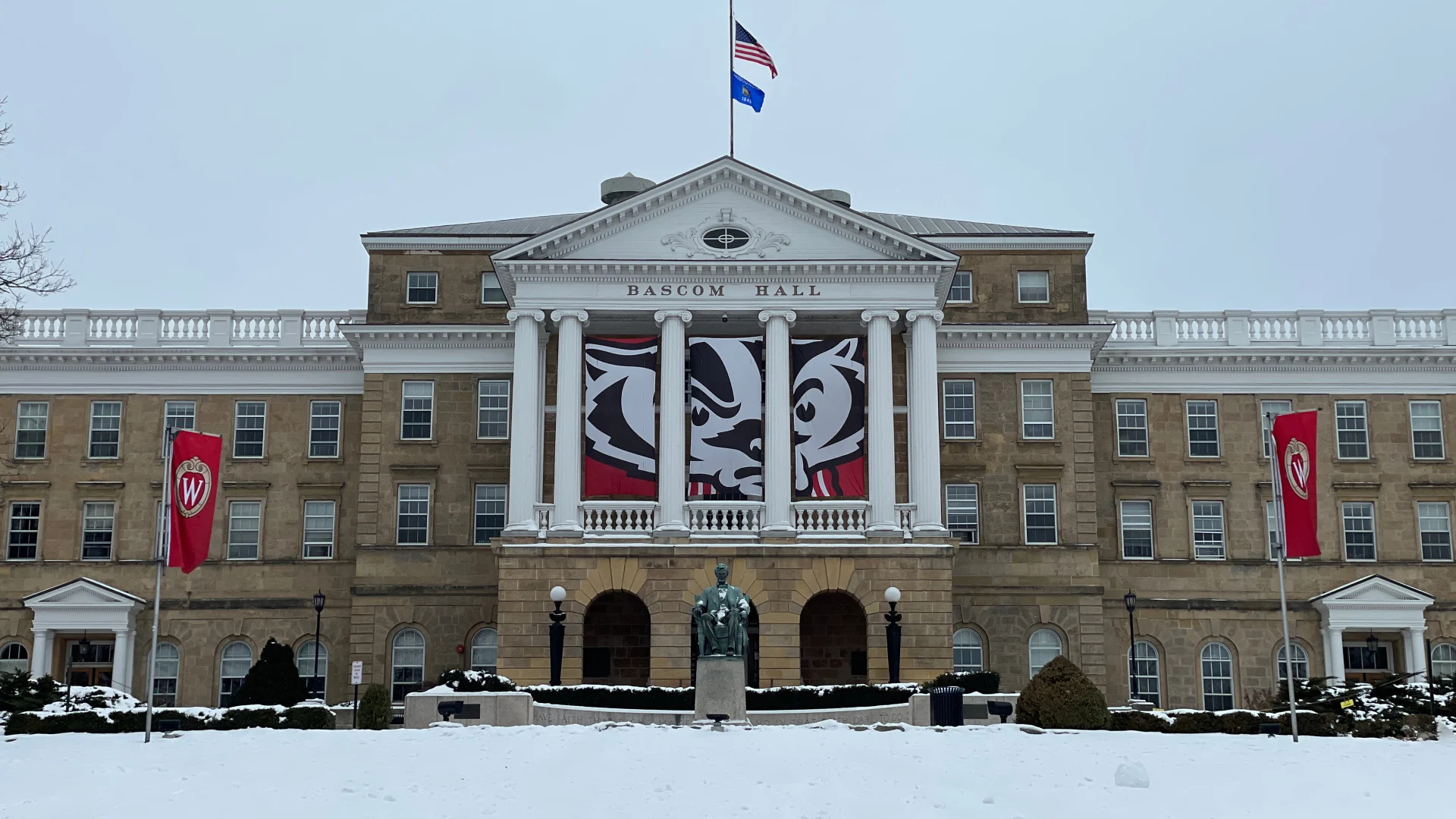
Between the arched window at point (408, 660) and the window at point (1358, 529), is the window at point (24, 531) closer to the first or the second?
the arched window at point (408, 660)

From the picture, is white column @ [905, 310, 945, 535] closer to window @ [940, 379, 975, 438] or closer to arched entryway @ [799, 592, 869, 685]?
window @ [940, 379, 975, 438]

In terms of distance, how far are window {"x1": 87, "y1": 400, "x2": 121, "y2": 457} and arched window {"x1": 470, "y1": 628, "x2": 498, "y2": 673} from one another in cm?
1373

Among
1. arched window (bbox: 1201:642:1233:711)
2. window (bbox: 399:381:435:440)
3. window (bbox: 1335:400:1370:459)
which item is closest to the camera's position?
arched window (bbox: 1201:642:1233:711)

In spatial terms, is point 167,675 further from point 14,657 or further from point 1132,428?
point 1132,428

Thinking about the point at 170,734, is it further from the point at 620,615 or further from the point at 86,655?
the point at 86,655

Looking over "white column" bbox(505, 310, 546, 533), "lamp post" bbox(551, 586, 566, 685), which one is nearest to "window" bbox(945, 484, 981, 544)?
"white column" bbox(505, 310, 546, 533)

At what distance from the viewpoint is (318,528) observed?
5328cm

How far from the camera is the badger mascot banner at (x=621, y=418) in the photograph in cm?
4647

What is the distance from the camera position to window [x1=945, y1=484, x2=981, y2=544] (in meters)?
51.5

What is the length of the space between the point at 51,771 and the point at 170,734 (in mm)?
6386

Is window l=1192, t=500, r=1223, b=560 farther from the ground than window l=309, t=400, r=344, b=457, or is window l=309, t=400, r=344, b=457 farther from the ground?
window l=309, t=400, r=344, b=457

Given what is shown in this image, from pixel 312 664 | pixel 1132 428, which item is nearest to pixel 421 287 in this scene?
pixel 312 664

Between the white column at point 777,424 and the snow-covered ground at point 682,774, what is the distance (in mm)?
14301

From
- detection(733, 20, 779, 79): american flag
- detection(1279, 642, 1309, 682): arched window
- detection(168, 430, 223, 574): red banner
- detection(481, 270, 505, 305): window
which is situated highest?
detection(733, 20, 779, 79): american flag
